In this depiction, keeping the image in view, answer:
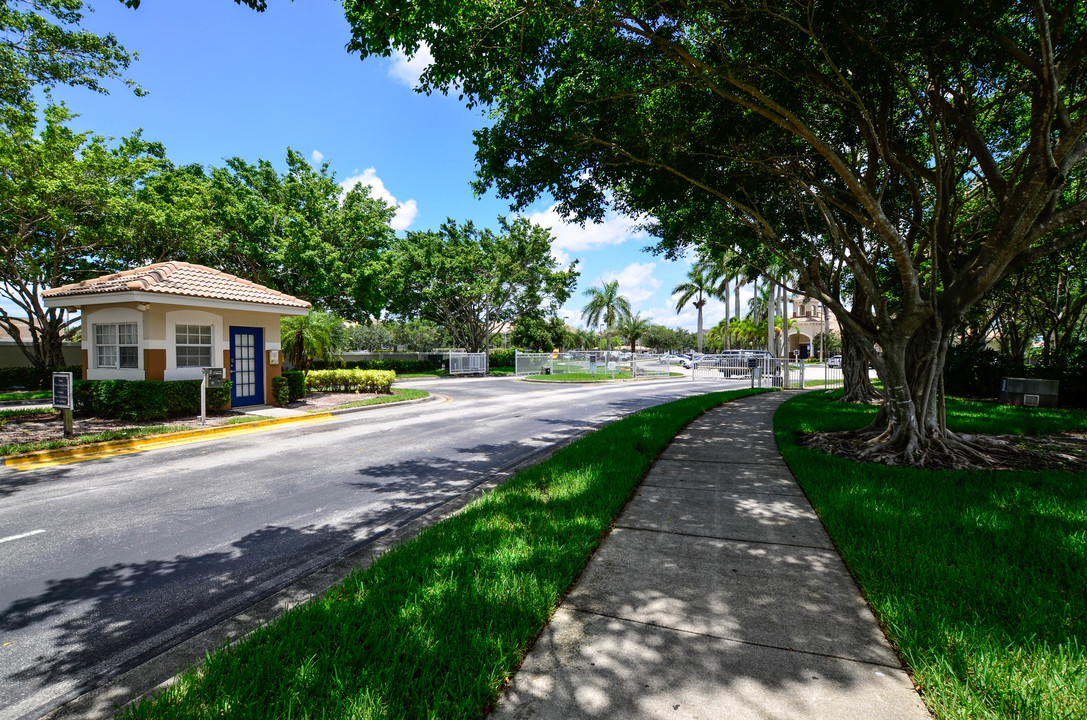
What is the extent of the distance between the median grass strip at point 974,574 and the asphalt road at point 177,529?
4.36m

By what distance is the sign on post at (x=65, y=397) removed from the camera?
9.47 meters

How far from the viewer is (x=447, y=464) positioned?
8.18 meters

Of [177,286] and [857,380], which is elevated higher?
[177,286]

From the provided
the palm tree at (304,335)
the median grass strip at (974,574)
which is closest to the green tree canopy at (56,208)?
the palm tree at (304,335)

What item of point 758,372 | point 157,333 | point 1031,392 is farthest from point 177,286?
point 1031,392

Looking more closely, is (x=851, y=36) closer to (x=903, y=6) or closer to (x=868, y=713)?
(x=903, y=6)

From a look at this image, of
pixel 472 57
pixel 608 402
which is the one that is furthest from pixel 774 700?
pixel 608 402

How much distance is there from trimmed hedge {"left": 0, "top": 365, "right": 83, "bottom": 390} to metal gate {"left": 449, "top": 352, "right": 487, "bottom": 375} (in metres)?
20.1

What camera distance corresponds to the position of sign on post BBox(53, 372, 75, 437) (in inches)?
373

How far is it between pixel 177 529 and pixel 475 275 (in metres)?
31.8

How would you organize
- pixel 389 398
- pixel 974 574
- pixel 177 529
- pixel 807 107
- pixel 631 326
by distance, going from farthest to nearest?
pixel 631 326 < pixel 389 398 < pixel 807 107 < pixel 177 529 < pixel 974 574

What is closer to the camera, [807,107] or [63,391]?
[807,107]

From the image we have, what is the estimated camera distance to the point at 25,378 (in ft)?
69.7

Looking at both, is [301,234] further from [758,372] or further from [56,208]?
[758,372]
